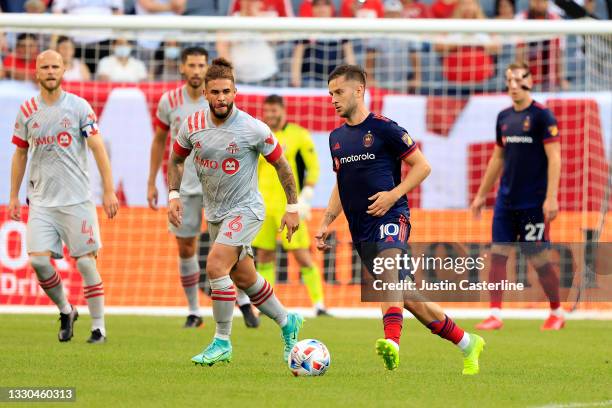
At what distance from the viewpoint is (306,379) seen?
8.03 meters

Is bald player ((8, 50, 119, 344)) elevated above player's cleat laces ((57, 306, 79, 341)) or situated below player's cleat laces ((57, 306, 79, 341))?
above

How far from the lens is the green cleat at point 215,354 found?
871 cm

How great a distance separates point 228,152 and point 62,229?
7.69ft

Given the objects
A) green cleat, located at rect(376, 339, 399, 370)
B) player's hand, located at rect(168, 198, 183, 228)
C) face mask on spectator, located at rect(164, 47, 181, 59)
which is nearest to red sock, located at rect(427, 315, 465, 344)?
green cleat, located at rect(376, 339, 399, 370)

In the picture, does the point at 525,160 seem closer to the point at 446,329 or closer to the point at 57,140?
the point at 446,329

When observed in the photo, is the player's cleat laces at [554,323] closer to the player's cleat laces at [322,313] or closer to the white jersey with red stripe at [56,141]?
the player's cleat laces at [322,313]

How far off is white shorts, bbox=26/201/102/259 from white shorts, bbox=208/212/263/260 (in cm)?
192

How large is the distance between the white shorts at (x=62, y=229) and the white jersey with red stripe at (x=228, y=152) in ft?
6.15

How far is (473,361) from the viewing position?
27.6 feet

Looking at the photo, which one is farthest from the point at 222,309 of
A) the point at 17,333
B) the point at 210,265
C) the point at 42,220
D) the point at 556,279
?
the point at 556,279

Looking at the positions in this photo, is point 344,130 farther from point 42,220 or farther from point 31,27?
point 31,27

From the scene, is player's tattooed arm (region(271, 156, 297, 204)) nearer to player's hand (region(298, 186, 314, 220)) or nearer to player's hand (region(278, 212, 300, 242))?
player's hand (region(278, 212, 300, 242))

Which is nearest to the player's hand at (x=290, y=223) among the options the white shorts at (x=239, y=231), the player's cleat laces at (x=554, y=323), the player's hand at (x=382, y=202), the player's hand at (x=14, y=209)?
the white shorts at (x=239, y=231)

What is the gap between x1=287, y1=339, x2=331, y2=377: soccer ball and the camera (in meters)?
8.19
